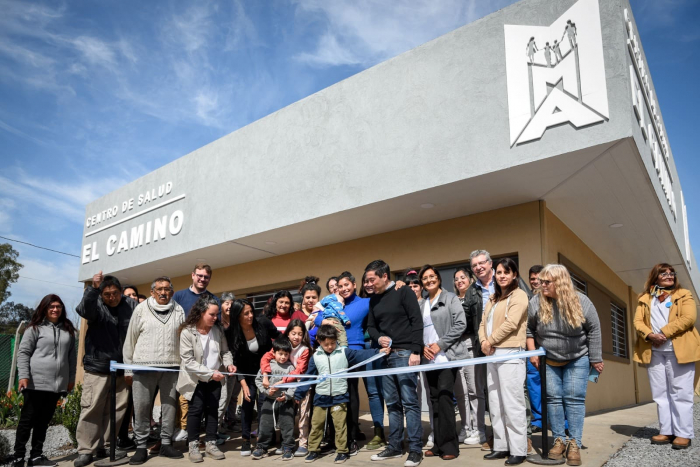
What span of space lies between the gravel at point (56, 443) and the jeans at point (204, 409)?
2.22 m

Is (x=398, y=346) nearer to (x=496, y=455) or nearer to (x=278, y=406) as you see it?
(x=496, y=455)

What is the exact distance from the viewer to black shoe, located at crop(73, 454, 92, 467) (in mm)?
5321

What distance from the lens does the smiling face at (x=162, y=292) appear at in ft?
18.0

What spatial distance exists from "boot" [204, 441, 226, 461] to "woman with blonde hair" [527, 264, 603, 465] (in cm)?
313

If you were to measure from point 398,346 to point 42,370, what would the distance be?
3.66m

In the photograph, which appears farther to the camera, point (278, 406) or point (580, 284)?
point (580, 284)

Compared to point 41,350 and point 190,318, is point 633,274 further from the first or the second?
point 41,350

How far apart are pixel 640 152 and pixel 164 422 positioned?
589cm

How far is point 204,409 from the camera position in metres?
5.46

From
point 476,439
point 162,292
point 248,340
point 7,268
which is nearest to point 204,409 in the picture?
point 248,340

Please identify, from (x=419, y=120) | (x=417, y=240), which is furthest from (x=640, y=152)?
(x=417, y=240)

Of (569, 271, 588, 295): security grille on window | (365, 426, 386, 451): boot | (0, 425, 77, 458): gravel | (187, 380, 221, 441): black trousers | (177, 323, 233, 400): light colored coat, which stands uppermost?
(569, 271, 588, 295): security grille on window

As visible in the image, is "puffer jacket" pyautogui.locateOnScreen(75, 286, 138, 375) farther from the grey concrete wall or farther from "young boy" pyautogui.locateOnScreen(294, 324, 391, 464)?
the grey concrete wall

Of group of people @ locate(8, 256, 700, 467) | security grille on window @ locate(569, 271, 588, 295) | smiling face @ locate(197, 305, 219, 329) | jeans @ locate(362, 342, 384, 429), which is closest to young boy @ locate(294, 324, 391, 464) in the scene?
group of people @ locate(8, 256, 700, 467)
